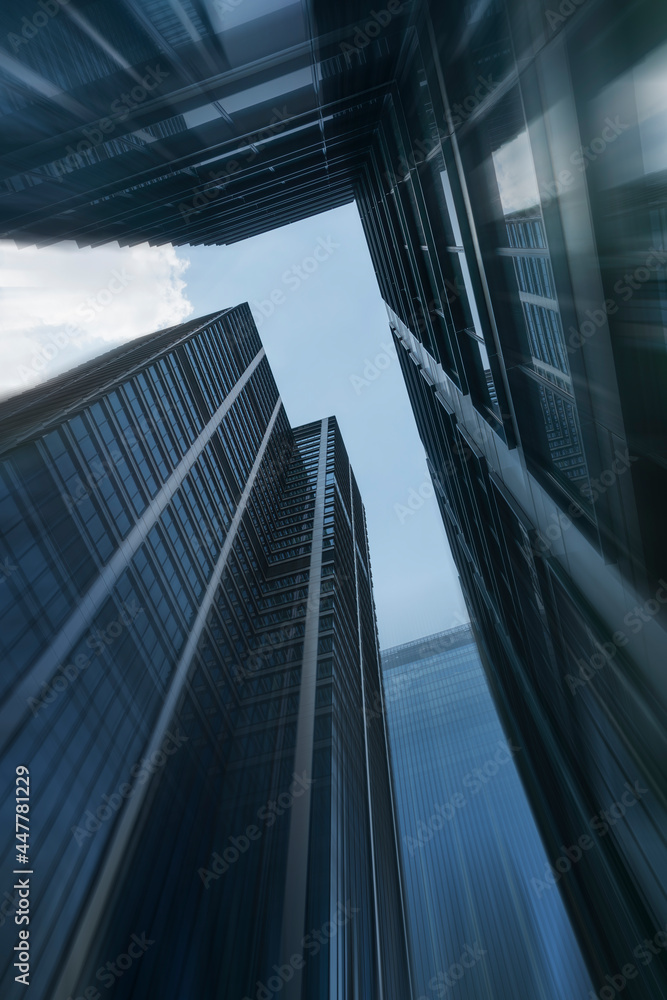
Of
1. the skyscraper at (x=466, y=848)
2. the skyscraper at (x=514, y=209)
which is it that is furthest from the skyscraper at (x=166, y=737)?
the skyscraper at (x=466, y=848)

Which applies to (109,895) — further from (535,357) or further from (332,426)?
(332,426)

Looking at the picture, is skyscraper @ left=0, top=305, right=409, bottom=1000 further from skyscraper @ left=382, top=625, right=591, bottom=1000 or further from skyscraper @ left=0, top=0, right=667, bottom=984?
skyscraper @ left=382, top=625, right=591, bottom=1000

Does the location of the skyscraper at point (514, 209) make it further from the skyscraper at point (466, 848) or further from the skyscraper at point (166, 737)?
the skyscraper at point (466, 848)

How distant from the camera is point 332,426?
99.6 metres

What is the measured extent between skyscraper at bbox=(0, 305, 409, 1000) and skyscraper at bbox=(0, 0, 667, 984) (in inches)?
576

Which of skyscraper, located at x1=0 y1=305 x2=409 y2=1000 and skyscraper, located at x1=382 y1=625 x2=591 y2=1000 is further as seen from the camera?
skyscraper, located at x1=382 y1=625 x2=591 y2=1000

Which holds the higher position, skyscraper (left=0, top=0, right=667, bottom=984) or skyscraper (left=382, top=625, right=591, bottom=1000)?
skyscraper (left=0, top=0, right=667, bottom=984)

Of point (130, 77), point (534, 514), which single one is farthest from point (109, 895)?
point (130, 77)

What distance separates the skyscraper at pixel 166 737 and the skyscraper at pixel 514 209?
1464 centimetres

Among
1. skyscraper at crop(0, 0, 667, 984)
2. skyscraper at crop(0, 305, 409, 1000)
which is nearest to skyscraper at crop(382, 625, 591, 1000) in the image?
skyscraper at crop(0, 305, 409, 1000)

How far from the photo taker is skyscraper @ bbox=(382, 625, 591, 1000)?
7794cm

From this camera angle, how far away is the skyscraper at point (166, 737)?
899 inches

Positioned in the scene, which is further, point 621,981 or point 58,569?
point 58,569

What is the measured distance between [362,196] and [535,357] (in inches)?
906
